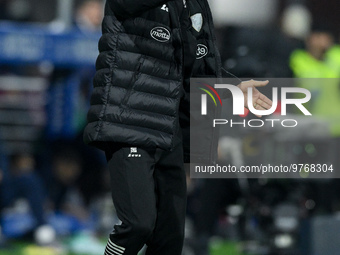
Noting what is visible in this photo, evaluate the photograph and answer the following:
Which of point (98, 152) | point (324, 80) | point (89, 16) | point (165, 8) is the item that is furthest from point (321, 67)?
point (165, 8)

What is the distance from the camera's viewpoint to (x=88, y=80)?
8.87 meters

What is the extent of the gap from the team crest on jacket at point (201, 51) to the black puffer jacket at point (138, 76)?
0.25 m

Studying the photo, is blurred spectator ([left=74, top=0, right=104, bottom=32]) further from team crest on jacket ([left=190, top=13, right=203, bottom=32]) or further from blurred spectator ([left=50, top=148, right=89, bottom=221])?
team crest on jacket ([left=190, top=13, right=203, bottom=32])

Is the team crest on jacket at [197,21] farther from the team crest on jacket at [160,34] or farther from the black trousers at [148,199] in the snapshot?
the black trousers at [148,199]

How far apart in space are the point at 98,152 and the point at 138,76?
572cm

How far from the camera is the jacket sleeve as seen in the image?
12.8 ft

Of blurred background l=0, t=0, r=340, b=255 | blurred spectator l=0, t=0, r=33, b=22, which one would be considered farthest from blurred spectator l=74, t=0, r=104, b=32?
blurred spectator l=0, t=0, r=33, b=22

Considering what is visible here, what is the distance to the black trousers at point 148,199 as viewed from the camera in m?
3.98

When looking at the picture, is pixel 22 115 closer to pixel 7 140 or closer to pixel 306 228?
pixel 7 140

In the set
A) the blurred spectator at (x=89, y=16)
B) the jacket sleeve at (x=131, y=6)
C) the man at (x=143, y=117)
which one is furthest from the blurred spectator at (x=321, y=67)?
the jacket sleeve at (x=131, y=6)

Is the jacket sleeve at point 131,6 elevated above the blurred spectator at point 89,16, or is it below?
above

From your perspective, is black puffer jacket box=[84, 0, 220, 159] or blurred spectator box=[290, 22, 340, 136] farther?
blurred spectator box=[290, 22, 340, 136]

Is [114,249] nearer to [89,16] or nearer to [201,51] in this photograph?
[201,51]

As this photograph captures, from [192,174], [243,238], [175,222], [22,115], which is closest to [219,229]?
[243,238]
